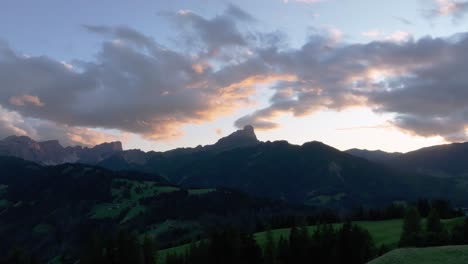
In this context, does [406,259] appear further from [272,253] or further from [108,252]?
[108,252]

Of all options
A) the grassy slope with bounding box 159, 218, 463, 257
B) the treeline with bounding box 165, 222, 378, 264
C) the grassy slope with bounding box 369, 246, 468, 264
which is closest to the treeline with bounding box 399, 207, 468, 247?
the grassy slope with bounding box 159, 218, 463, 257

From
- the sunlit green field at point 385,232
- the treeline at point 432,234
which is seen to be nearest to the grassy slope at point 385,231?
the sunlit green field at point 385,232

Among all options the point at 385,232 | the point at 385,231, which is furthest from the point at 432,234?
the point at 385,231

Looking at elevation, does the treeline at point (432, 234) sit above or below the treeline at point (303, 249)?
above

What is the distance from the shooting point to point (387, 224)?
606ft

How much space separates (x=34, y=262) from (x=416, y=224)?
12517 cm

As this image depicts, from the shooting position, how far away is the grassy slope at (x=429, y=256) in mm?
54653

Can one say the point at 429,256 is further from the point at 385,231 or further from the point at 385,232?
the point at 385,231

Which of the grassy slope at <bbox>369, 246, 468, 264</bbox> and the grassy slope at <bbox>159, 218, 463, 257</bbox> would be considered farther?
the grassy slope at <bbox>159, 218, 463, 257</bbox>

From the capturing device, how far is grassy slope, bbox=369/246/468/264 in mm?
54653

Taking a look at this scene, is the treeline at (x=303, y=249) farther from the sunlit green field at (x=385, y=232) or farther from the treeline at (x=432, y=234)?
the sunlit green field at (x=385, y=232)

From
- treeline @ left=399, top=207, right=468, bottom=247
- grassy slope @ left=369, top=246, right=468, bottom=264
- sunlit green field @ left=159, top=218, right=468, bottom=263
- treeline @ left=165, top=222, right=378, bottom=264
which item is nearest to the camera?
grassy slope @ left=369, top=246, right=468, bottom=264

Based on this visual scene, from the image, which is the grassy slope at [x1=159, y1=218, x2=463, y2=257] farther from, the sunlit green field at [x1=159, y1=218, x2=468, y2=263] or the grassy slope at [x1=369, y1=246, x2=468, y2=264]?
the grassy slope at [x1=369, y1=246, x2=468, y2=264]

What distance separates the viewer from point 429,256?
56.5m
